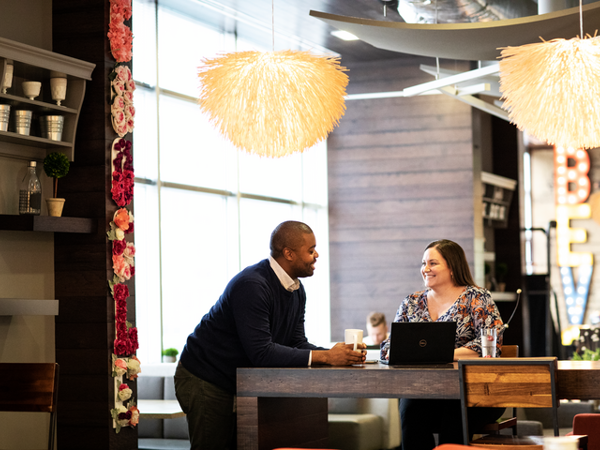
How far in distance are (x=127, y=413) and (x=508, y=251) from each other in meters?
7.70

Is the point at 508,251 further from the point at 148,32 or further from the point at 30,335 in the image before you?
the point at 30,335

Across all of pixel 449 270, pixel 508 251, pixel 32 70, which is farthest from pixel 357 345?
pixel 508 251

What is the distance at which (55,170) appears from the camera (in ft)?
13.7

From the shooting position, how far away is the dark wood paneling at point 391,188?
9.30 meters

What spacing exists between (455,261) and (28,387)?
6.63 ft

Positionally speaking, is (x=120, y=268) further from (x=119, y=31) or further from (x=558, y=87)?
(x=558, y=87)

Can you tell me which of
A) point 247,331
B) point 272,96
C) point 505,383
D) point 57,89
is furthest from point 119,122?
point 505,383

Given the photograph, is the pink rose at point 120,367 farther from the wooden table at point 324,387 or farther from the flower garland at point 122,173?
the wooden table at point 324,387

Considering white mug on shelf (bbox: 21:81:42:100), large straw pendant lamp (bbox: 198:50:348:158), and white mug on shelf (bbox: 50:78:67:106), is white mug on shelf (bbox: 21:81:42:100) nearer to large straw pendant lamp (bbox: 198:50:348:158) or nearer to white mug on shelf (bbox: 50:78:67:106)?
white mug on shelf (bbox: 50:78:67:106)

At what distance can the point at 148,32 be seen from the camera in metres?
7.23

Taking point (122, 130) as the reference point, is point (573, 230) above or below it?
below

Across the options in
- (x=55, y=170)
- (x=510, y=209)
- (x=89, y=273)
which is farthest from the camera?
(x=510, y=209)

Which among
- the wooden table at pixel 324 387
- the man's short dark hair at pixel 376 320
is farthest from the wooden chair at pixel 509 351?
the man's short dark hair at pixel 376 320

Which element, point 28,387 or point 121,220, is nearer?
point 28,387
